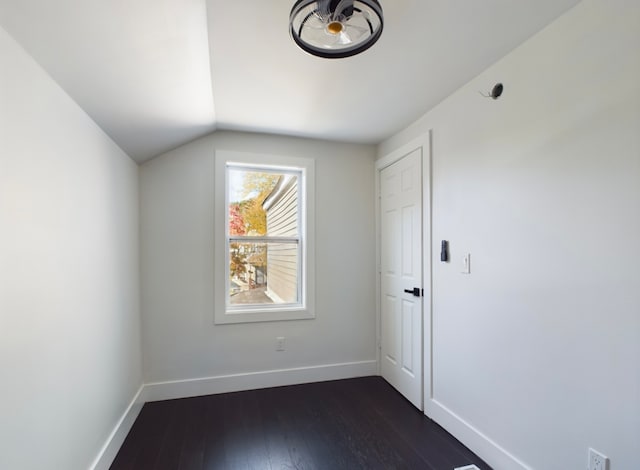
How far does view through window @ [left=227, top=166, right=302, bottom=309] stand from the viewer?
3143 millimetres

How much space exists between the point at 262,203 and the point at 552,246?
2.40m

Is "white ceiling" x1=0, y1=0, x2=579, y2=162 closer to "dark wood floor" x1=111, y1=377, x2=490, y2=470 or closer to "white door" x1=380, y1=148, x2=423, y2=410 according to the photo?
"white door" x1=380, y1=148, x2=423, y2=410

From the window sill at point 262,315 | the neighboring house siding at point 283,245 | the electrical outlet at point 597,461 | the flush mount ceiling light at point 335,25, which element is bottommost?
the electrical outlet at point 597,461

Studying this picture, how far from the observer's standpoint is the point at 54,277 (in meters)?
1.44

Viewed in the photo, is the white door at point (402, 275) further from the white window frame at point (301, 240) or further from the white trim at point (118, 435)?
the white trim at point (118, 435)

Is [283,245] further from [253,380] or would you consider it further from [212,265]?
[253,380]

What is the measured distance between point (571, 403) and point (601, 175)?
104 cm

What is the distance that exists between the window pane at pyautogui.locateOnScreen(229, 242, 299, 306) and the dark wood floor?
0.85 meters

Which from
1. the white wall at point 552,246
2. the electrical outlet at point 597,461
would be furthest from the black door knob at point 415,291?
the electrical outlet at point 597,461

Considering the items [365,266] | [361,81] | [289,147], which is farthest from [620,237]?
[289,147]

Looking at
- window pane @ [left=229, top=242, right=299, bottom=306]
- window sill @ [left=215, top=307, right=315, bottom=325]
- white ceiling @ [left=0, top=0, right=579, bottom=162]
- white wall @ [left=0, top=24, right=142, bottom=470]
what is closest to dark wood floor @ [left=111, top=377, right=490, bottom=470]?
white wall @ [left=0, top=24, right=142, bottom=470]

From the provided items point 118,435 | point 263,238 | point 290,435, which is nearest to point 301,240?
point 263,238

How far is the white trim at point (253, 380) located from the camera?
9.25 feet

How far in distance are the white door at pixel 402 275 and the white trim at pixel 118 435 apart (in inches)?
84.8
